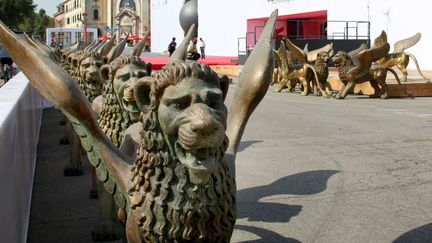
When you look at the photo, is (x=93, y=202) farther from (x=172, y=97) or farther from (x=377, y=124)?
(x=377, y=124)

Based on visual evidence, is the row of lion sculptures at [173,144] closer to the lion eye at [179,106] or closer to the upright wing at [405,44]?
the lion eye at [179,106]

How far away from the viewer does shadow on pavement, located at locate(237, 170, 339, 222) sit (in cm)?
476

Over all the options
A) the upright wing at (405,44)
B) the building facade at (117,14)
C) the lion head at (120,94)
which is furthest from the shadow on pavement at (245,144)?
the building facade at (117,14)

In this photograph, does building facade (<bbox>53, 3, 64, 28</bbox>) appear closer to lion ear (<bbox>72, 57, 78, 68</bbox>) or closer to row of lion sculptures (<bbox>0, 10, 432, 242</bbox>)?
lion ear (<bbox>72, 57, 78, 68</bbox>)

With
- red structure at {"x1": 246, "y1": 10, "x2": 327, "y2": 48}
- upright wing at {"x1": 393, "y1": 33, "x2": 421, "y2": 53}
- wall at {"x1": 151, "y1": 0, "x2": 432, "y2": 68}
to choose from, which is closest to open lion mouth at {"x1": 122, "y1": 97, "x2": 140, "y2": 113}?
upright wing at {"x1": 393, "y1": 33, "x2": 421, "y2": 53}

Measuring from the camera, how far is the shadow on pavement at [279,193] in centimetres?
476

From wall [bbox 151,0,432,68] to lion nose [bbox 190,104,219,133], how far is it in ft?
70.5

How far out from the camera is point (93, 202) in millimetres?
5406

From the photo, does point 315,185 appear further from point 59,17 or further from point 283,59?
point 59,17

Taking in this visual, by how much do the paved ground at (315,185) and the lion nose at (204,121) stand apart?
208 centimetres

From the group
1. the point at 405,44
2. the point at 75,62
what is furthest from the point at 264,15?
the point at 75,62

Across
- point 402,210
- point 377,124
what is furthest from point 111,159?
point 377,124

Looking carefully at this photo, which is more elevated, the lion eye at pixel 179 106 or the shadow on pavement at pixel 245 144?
the lion eye at pixel 179 106

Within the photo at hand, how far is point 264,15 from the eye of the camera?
3281 cm
